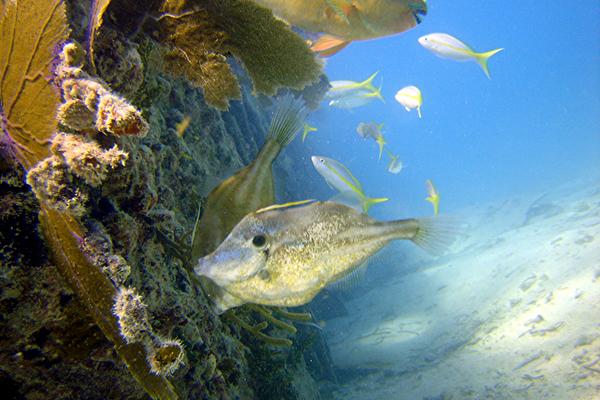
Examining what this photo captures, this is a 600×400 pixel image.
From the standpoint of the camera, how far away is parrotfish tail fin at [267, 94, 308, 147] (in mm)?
1819

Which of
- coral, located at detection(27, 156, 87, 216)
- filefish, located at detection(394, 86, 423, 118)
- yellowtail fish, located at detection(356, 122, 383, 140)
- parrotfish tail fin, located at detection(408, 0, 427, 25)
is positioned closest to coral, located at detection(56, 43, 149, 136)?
coral, located at detection(27, 156, 87, 216)

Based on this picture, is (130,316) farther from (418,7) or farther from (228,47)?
(418,7)

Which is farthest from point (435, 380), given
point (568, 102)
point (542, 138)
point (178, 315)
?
point (568, 102)

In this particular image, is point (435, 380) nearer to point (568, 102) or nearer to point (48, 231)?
point (48, 231)

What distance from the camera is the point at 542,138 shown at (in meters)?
93.8

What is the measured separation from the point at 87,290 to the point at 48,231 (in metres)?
0.28

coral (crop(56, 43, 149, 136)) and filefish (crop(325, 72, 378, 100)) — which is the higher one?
coral (crop(56, 43, 149, 136))

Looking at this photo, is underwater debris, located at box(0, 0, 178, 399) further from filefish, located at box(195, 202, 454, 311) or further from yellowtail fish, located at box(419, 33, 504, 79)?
yellowtail fish, located at box(419, 33, 504, 79)

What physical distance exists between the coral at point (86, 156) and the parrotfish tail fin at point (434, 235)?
1.54 meters

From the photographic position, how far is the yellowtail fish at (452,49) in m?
6.12

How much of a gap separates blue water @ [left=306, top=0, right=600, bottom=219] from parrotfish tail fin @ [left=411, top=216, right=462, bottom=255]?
85.4m

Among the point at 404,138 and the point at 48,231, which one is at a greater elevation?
the point at 48,231

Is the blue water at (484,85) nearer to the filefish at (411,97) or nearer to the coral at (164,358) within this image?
the filefish at (411,97)

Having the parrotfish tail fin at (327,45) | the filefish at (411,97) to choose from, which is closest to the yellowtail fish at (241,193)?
the parrotfish tail fin at (327,45)
